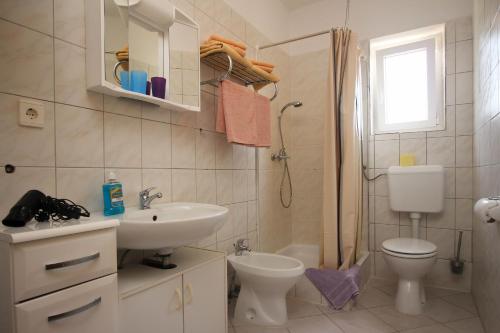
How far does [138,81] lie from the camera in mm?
1369

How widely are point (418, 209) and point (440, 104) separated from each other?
90cm

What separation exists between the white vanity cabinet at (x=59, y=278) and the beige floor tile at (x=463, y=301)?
229 centimetres

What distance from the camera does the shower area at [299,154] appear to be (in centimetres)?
267

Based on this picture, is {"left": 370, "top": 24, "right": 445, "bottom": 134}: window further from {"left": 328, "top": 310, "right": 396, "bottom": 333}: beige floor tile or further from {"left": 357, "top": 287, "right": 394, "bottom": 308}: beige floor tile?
{"left": 328, "top": 310, "right": 396, "bottom": 333}: beige floor tile

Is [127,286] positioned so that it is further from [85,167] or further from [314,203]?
[314,203]

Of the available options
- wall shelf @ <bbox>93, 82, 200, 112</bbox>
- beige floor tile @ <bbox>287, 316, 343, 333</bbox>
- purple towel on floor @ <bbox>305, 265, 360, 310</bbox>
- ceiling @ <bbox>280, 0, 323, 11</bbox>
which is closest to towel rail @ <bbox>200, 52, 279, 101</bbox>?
wall shelf @ <bbox>93, 82, 200, 112</bbox>

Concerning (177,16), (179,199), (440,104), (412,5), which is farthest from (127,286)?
(412,5)

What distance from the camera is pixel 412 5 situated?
249 cm

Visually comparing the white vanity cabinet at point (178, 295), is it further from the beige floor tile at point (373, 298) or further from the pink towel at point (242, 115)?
the beige floor tile at point (373, 298)

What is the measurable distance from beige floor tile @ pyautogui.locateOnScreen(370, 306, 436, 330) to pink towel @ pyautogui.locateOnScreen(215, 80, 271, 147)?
140 cm

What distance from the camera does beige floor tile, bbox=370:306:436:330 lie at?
1.81m

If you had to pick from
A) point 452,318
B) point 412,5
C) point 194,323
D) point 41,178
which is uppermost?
point 412,5

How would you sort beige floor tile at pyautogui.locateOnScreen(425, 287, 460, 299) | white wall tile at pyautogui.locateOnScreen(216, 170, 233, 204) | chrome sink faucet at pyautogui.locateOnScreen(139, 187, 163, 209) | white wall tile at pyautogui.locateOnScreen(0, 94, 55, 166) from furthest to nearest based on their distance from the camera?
beige floor tile at pyautogui.locateOnScreen(425, 287, 460, 299)
white wall tile at pyautogui.locateOnScreen(216, 170, 233, 204)
chrome sink faucet at pyautogui.locateOnScreen(139, 187, 163, 209)
white wall tile at pyautogui.locateOnScreen(0, 94, 55, 166)

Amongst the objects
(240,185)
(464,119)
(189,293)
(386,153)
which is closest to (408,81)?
(464,119)
